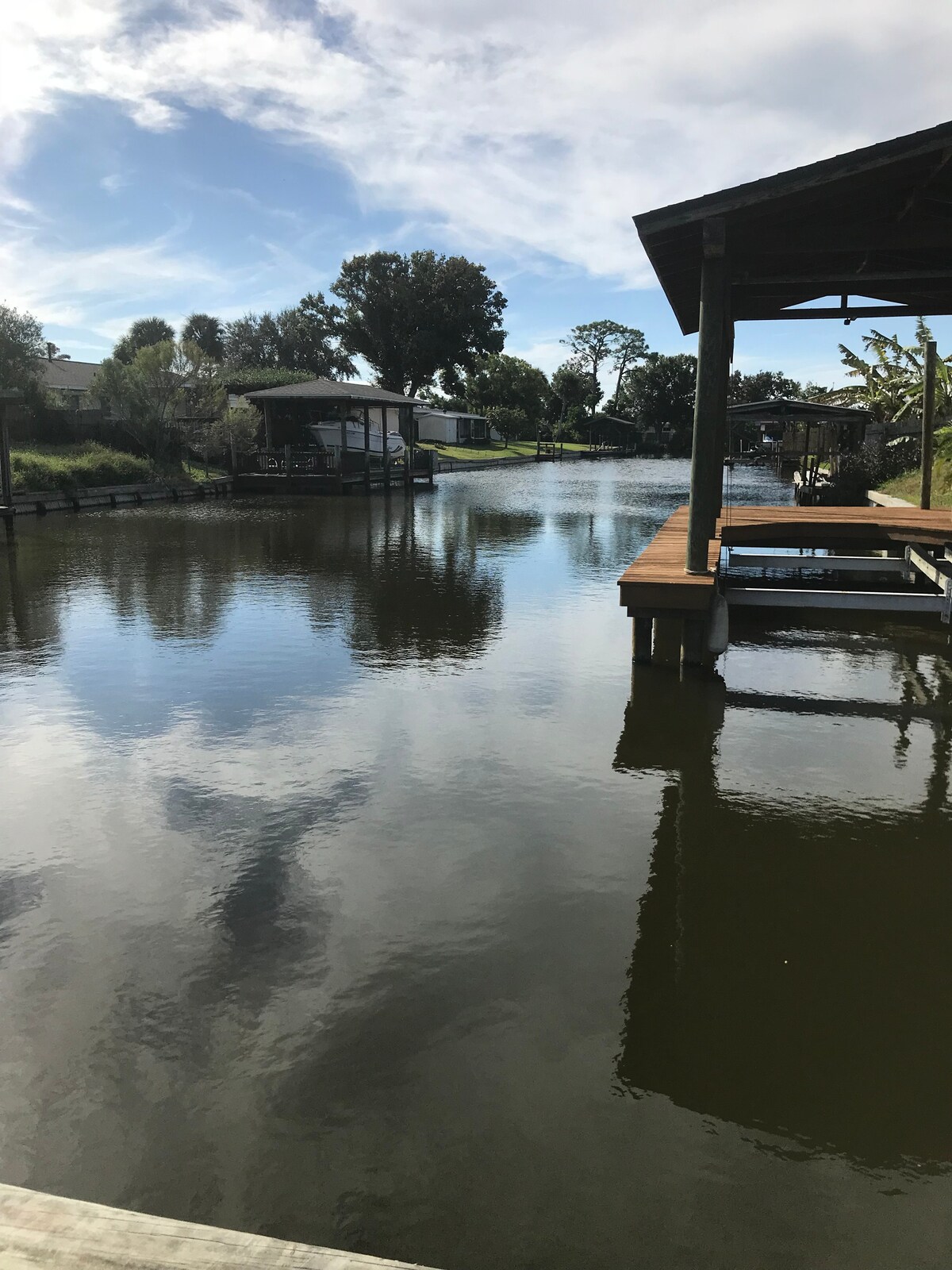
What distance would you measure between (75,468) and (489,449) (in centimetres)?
4601

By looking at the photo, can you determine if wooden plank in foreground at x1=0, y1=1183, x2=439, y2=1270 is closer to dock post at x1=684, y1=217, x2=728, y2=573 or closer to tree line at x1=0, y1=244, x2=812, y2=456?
dock post at x1=684, y1=217, x2=728, y2=573

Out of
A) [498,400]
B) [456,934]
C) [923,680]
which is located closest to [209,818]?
[456,934]

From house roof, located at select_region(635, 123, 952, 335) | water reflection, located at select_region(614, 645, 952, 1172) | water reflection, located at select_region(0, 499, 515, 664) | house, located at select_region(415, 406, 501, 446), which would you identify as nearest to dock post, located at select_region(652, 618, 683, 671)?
water reflection, located at select_region(0, 499, 515, 664)

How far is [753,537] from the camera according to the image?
13078mm

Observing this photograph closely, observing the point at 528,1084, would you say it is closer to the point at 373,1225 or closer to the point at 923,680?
the point at 373,1225

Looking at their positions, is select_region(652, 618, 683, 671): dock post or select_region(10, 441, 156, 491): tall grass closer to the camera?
select_region(652, 618, 683, 671): dock post

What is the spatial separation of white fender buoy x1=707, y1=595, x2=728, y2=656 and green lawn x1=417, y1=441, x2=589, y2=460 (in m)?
A: 51.6

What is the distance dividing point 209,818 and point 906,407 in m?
29.4

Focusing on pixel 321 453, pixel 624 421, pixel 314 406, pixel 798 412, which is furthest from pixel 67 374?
pixel 624 421

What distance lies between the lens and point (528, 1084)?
366 cm

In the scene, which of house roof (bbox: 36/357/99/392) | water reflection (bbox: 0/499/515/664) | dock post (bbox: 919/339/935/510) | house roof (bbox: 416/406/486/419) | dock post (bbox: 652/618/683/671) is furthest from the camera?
house roof (bbox: 416/406/486/419)

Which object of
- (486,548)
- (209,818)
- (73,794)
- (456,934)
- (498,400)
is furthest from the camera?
(498,400)

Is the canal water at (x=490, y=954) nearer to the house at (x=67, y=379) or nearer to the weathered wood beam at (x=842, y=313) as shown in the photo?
the weathered wood beam at (x=842, y=313)

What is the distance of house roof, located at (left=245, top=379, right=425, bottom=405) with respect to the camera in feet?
118
